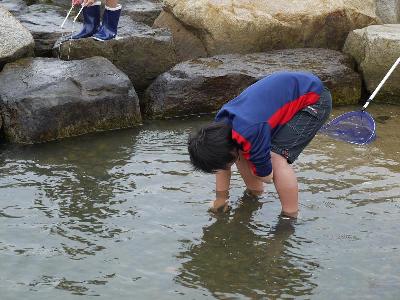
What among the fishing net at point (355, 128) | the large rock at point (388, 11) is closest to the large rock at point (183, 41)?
the fishing net at point (355, 128)

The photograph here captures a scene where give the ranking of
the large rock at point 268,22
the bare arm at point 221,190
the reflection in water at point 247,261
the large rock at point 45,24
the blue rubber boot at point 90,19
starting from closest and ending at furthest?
the reflection in water at point 247,261 → the bare arm at point 221,190 → the blue rubber boot at point 90,19 → the large rock at point 45,24 → the large rock at point 268,22

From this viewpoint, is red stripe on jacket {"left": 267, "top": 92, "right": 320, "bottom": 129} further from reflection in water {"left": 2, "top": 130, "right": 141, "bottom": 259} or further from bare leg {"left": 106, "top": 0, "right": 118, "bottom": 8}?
bare leg {"left": 106, "top": 0, "right": 118, "bottom": 8}

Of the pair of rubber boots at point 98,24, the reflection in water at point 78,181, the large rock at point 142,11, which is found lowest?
the reflection in water at point 78,181

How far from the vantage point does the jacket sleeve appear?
392cm

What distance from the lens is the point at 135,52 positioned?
7051 mm

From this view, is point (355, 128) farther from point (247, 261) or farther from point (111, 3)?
point (111, 3)

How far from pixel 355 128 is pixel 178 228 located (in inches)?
87.4

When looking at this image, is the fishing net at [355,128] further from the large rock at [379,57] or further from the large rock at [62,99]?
the large rock at [62,99]

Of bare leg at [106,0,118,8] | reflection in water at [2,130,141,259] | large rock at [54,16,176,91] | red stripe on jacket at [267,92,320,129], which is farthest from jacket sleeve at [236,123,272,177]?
bare leg at [106,0,118,8]

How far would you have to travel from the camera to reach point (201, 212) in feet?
15.6

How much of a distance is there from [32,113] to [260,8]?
119 inches

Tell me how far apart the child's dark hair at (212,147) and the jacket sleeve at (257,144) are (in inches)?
3.1

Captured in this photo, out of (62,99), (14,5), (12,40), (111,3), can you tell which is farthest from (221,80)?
(14,5)

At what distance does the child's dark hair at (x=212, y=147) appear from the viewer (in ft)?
12.7
